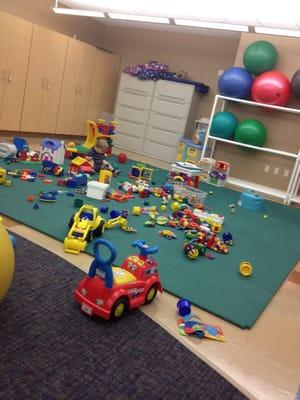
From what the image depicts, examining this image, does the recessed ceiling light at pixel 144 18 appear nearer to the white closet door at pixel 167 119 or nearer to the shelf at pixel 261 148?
the white closet door at pixel 167 119

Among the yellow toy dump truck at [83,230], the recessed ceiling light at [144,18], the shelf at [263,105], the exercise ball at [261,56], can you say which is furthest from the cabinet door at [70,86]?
the yellow toy dump truck at [83,230]

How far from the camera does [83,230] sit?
2.77 metres

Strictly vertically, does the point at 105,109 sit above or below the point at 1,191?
above

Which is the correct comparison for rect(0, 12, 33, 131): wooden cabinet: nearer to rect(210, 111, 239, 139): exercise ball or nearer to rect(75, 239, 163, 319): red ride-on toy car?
rect(210, 111, 239, 139): exercise ball

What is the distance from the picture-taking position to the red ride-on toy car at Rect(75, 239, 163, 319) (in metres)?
1.90

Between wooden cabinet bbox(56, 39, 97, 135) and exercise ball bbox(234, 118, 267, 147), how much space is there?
10.8 ft

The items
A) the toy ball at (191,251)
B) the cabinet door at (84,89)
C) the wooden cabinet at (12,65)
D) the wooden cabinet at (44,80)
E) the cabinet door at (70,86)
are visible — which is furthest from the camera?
the cabinet door at (84,89)

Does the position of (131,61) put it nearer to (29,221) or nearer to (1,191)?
(1,191)

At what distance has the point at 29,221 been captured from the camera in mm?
3020

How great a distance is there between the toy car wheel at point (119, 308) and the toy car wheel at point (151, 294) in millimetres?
202

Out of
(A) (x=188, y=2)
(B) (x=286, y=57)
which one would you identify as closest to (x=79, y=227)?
(A) (x=188, y=2)

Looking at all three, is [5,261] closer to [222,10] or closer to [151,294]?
[151,294]

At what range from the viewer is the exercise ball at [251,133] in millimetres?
6109

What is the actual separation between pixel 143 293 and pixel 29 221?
52.7 inches
